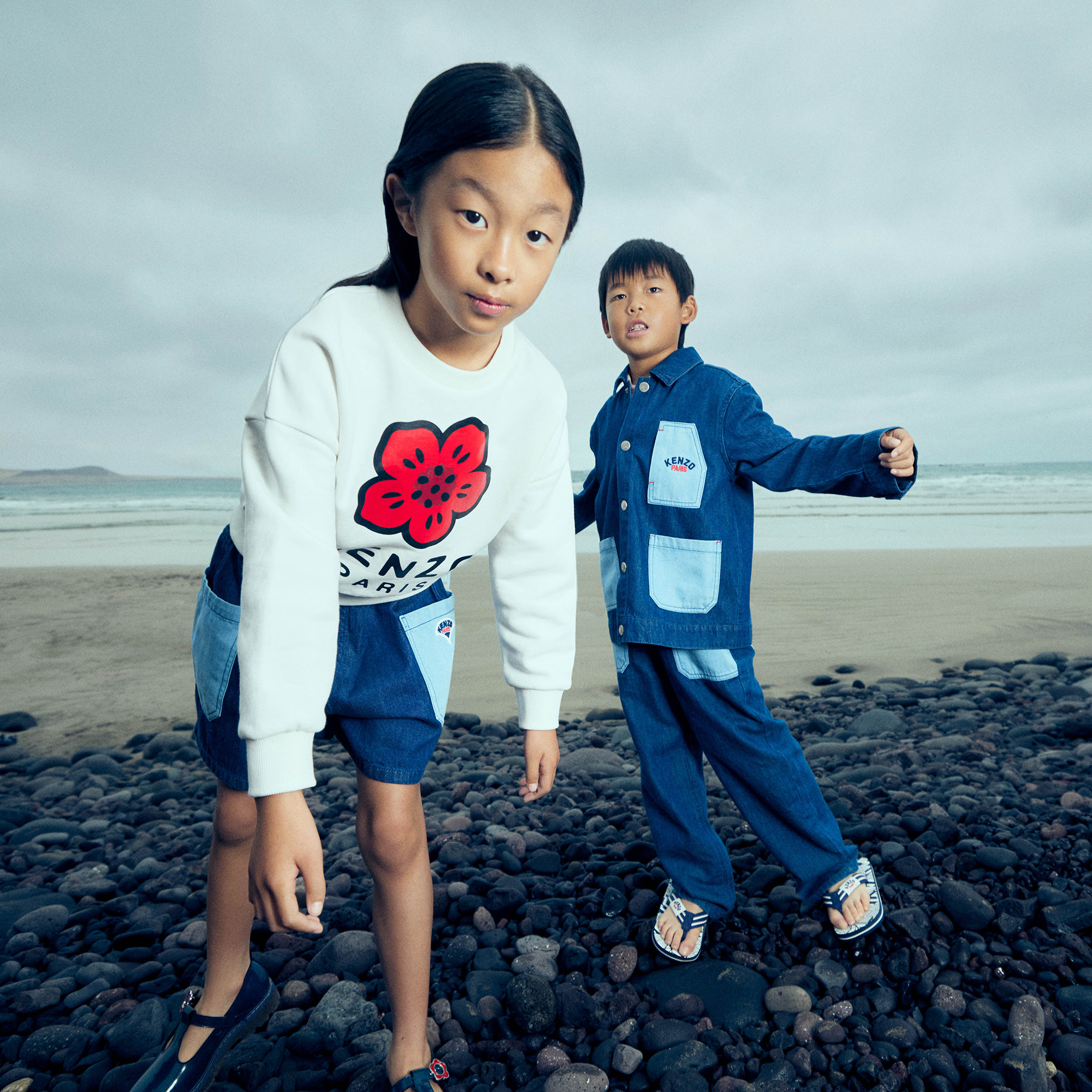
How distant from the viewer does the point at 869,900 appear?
83.0 inches

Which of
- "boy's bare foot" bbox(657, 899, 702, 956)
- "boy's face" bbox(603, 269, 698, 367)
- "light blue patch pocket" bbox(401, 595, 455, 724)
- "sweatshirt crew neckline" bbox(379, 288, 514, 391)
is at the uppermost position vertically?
"boy's face" bbox(603, 269, 698, 367)

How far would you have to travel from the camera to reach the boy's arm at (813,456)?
1.93 meters

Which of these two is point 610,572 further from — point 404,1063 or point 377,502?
point 404,1063

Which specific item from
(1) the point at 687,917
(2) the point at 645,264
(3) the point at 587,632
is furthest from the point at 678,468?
(3) the point at 587,632

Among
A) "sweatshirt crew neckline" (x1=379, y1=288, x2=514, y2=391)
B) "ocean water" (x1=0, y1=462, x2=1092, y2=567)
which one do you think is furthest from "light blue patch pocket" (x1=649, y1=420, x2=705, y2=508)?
"ocean water" (x1=0, y1=462, x2=1092, y2=567)

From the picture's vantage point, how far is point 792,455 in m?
2.11

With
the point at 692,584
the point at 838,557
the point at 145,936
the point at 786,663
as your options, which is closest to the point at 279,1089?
the point at 145,936

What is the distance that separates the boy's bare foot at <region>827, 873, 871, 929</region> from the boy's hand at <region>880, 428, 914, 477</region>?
1088mm

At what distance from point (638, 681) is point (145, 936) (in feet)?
5.24

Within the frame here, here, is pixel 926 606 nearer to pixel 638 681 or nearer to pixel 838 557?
pixel 838 557

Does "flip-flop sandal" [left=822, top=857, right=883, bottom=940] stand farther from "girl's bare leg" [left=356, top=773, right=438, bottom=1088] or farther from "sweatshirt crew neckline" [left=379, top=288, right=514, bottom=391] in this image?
"sweatshirt crew neckline" [left=379, top=288, right=514, bottom=391]

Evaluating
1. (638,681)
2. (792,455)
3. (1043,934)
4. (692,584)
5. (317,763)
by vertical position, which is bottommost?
(317,763)

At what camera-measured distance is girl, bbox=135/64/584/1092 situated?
4.30ft

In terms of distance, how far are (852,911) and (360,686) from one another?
1413 mm
